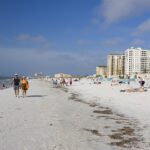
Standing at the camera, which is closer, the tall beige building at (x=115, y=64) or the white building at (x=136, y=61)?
the white building at (x=136, y=61)

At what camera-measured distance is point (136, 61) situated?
175m

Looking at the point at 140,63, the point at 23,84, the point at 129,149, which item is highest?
the point at 140,63

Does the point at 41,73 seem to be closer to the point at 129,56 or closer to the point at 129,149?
the point at 129,56

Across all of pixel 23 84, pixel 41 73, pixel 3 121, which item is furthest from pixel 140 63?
pixel 3 121

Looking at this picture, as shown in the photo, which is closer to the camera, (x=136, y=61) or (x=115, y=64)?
(x=136, y=61)

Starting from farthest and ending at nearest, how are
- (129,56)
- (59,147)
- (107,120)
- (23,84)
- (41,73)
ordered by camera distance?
(41,73) < (129,56) < (23,84) < (107,120) < (59,147)

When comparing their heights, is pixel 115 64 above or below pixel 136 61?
below

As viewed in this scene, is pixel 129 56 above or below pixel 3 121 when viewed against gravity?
above

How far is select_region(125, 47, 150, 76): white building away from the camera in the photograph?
174012 mm

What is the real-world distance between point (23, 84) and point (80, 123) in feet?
41.0

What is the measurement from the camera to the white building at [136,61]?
174012mm

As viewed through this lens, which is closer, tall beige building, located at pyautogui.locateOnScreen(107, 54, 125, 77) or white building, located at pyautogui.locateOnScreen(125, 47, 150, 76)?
white building, located at pyautogui.locateOnScreen(125, 47, 150, 76)

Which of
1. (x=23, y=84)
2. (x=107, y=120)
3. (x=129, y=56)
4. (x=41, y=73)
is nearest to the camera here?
(x=107, y=120)

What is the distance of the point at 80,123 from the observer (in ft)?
35.8
